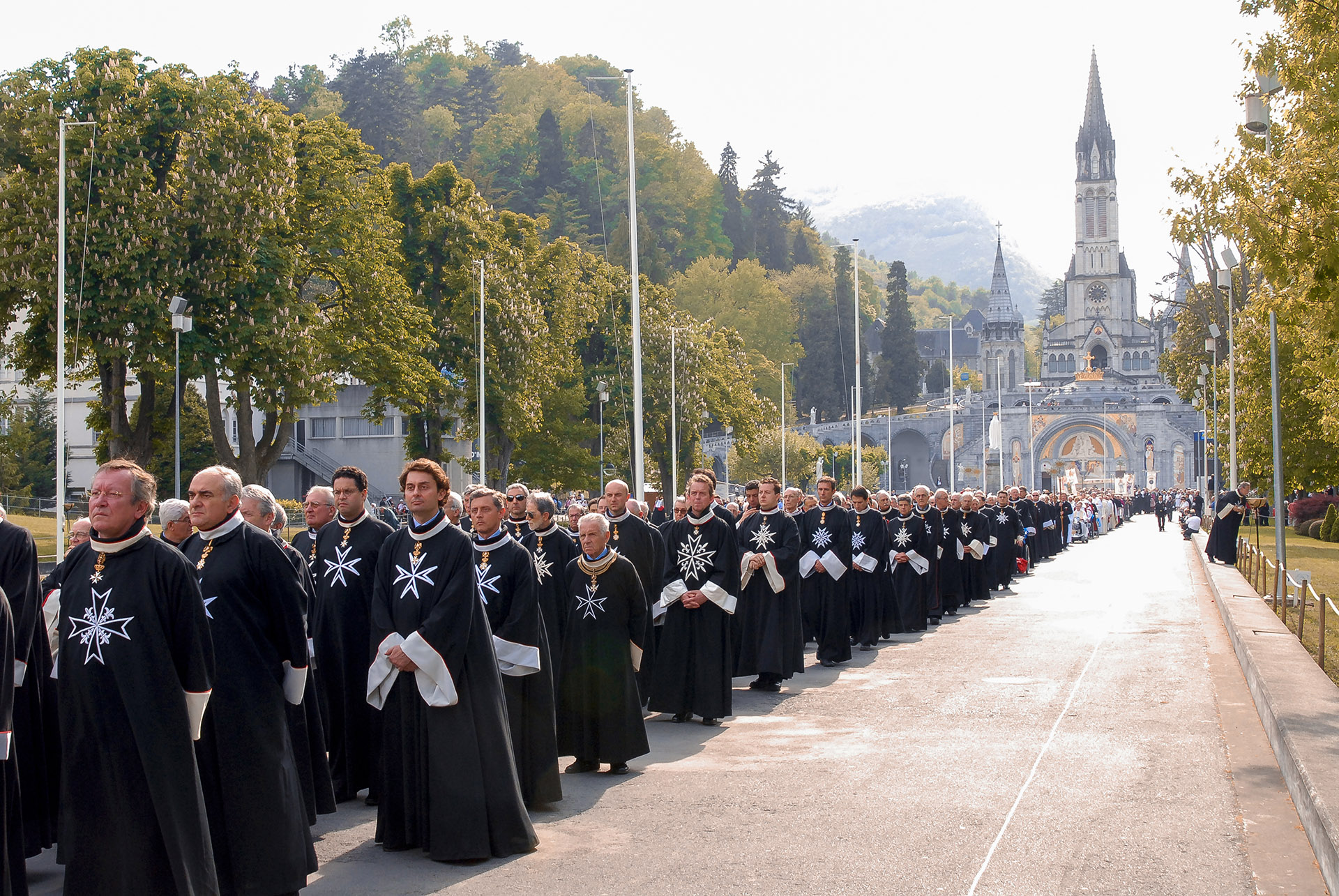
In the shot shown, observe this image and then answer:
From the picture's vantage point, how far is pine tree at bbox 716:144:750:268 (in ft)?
409

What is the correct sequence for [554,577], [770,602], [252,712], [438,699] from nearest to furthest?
[252,712], [438,699], [554,577], [770,602]

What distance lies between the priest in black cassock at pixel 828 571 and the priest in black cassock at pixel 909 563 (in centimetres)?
333

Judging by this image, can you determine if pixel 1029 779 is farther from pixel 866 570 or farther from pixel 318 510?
pixel 866 570

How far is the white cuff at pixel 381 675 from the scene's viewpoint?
294 inches

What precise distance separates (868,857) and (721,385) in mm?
56750

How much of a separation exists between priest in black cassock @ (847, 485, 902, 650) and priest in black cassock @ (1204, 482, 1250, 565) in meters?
14.9

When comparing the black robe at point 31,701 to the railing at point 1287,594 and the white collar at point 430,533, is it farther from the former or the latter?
the railing at point 1287,594

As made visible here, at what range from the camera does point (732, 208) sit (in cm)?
12506

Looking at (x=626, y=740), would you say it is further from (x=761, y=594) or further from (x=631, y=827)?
(x=761, y=594)

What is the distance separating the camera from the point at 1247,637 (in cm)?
1508

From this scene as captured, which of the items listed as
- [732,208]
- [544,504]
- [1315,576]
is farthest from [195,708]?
[732,208]

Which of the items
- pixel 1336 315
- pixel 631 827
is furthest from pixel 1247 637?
pixel 631 827

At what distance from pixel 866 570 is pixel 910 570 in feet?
8.61

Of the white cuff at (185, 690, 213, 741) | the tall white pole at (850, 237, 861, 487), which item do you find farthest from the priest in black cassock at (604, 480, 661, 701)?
the tall white pole at (850, 237, 861, 487)
